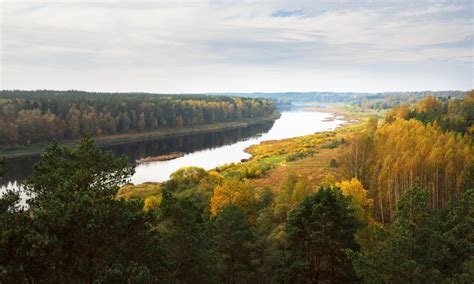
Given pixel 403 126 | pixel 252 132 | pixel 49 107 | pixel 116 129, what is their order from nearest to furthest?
pixel 403 126
pixel 49 107
pixel 116 129
pixel 252 132

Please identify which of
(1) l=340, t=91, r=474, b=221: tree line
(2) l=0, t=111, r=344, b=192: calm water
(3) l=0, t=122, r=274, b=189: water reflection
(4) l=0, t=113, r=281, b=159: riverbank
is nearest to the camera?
(1) l=340, t=91, r=474, b=221: tree line

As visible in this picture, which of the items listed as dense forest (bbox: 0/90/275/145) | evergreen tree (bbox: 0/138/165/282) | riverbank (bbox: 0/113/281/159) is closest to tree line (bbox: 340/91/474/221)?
evergreen tree (bbox: 0/138/165/282)

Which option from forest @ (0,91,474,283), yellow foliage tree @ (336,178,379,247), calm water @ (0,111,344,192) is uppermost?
forest @ (0,91,474,283)

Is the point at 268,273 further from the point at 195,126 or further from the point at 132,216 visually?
the point at 195,126

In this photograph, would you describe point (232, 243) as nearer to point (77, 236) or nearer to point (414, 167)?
point (77, 236)

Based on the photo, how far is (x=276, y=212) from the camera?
34031mm

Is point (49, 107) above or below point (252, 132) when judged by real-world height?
above

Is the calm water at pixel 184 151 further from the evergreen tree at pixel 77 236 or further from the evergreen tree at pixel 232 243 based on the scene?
the evergreen tree at pixel 77 236

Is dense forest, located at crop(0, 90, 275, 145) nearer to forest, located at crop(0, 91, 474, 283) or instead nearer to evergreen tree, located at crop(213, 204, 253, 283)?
forest, located at crop(0, 91, 474, 283)

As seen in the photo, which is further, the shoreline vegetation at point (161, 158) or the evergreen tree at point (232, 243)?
the shoreline vegetation at point (161, 158)

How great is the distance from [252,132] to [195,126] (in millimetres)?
24468

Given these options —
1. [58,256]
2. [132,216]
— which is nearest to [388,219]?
[132,216]

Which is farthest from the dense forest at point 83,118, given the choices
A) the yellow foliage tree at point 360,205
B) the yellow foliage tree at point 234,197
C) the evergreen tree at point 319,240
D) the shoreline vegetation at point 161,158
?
the evergreen tree at point 319,240

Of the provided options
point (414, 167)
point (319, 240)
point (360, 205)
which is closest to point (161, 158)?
point (414, 167)
